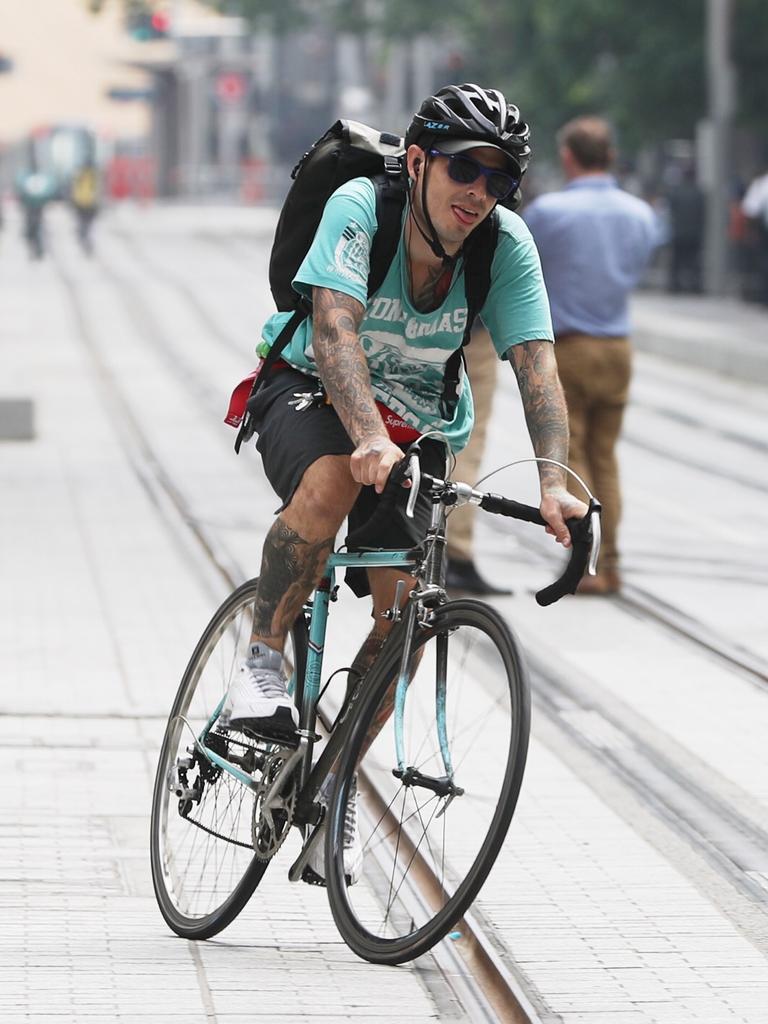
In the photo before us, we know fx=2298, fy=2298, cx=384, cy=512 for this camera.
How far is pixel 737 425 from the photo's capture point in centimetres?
1734

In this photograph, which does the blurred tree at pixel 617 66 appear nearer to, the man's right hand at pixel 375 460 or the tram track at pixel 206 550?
the tram track at pixel 206 550

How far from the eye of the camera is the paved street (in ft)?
15.0

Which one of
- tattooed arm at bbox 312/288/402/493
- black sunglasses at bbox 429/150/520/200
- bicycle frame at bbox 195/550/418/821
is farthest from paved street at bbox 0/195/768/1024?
black sunglasses at bbox 429/150/520/200

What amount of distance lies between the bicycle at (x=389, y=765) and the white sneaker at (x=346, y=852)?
0.7 inches

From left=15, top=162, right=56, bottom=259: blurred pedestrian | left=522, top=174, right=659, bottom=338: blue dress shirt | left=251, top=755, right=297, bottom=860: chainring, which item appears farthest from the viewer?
left=15, top=162, right=56, bottom=259: blurred pedestrian

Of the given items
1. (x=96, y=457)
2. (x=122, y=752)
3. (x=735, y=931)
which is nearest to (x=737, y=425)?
(x=96, y=457)

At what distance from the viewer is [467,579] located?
31.1 ft

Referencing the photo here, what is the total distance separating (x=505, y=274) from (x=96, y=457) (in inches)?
390

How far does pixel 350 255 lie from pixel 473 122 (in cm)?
34

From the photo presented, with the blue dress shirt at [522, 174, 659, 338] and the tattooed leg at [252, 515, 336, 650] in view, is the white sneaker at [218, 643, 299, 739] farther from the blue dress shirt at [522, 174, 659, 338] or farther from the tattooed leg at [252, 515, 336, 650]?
the blue dress shirt at [522, 174, 659, 338]

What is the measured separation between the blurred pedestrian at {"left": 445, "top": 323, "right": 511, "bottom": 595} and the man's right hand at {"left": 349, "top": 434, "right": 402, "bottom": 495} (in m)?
5.19

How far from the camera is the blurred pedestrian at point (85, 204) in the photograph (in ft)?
126

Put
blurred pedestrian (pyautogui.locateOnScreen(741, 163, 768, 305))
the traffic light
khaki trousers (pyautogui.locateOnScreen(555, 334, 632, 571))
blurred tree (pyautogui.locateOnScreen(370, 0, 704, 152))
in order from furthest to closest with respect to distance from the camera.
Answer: the traffic light < blurred tree (pyautogui.locateOnScreen(370, 0, 704, 152)) < blurred pedestrian (pyautogui.locateOnScreen(741, 163, 768, 305)) < khaki trousers (pyautogui.locateOnScreen(555, 334, 632, 571))

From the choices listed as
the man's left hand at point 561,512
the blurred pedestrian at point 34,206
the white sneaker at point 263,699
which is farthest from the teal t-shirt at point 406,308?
the blurred pedestrian at point 34,206
